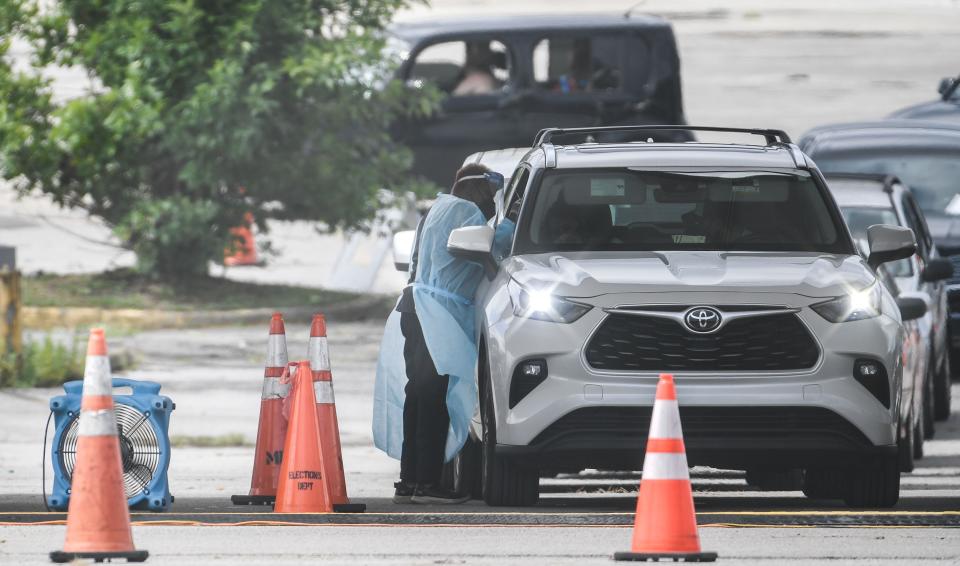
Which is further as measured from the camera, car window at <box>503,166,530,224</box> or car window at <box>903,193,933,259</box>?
car window at <box>903,193,933,259</box>

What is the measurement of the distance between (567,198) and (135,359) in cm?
778

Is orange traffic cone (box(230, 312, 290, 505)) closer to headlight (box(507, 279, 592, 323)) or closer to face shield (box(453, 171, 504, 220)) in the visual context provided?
face shield (box(453, 171, 504, 220))

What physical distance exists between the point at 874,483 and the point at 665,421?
207 cm

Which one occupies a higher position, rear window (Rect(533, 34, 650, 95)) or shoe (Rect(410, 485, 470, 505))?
rear window (Rect(533, 34, 650, 95))

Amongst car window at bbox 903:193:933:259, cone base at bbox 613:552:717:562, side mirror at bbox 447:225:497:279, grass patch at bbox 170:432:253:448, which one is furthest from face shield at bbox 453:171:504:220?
car window at bbox 903:193:933:259

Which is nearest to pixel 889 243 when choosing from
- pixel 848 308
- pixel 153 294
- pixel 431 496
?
pixel 848 308

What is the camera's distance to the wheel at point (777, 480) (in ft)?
36.8

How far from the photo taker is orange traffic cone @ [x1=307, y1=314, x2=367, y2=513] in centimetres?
987

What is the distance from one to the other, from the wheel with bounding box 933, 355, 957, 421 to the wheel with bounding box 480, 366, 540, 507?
5797mm

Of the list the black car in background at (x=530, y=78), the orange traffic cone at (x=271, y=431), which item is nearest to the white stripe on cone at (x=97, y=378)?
the orange traffic cone at (x=271, y=431)

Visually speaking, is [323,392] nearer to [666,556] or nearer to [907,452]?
[666,556]

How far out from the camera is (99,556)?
25.5 feet

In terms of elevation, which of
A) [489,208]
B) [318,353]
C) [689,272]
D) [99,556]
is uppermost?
[489,208]

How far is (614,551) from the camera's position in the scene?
8227 mm
